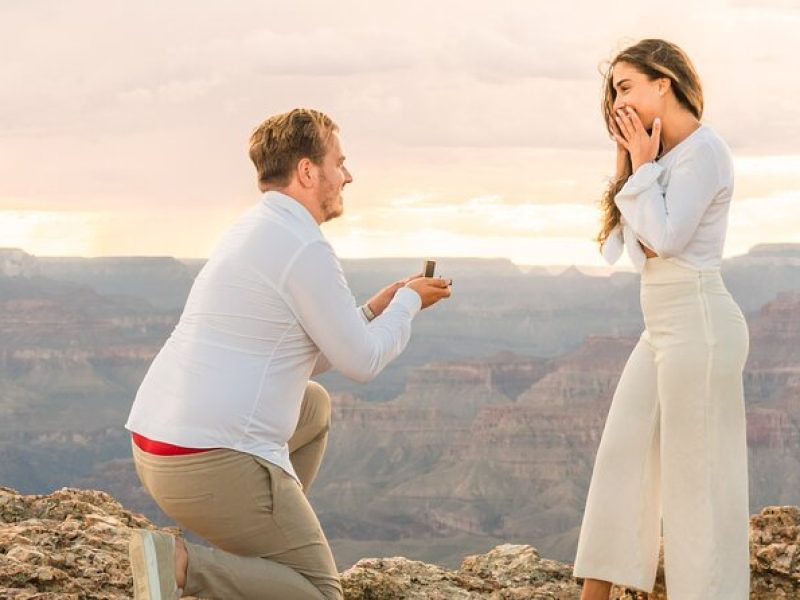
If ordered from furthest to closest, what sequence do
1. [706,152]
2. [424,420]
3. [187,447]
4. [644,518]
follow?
[424,420] < [644,518] < [706,152] < [187,447]

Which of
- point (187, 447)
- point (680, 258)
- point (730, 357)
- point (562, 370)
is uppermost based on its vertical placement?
point (562, 370)

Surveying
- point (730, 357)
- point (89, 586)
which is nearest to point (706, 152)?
point (730, 357)

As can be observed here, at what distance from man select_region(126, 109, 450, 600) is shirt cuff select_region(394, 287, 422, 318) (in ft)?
0.46

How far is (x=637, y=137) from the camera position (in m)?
4.34

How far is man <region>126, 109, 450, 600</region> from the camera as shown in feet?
12.9

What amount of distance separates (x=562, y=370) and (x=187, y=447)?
114 metres

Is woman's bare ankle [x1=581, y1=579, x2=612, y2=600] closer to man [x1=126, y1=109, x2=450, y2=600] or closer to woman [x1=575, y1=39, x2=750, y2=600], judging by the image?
woman [x1=575, y1=39, x2=750, y2=600]

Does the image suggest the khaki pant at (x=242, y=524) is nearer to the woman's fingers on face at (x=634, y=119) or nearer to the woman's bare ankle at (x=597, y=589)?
the woman's bare ankle at (x=597, y=589)

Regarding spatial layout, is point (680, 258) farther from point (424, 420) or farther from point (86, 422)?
point (86, 422)

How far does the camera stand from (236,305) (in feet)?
12.9

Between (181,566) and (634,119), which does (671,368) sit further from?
(181,566)

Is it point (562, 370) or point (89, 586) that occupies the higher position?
point (562, 370)

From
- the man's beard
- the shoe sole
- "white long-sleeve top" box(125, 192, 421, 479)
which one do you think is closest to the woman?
the man's beard

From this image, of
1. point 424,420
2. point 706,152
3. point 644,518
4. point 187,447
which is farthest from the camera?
point 424,420
